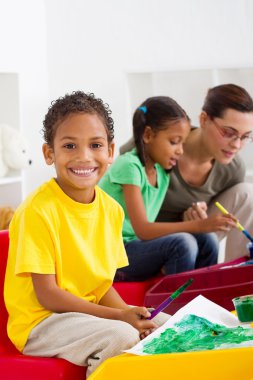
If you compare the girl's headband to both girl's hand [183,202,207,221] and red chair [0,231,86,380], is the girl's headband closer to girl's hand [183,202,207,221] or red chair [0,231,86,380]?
girl's hand [183,202,207,221]

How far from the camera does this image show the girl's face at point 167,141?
242 centimetres

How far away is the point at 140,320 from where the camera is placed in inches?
59.2

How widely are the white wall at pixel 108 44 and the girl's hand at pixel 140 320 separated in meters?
1.98

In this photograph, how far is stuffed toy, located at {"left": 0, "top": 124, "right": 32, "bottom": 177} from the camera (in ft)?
10.5

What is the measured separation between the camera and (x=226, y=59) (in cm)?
344

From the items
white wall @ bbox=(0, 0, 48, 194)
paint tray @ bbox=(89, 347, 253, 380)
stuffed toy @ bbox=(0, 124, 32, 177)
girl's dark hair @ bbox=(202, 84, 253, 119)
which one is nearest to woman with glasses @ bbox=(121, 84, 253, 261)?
girl's dark hair @ bbox=(202, 84, 253, 119)

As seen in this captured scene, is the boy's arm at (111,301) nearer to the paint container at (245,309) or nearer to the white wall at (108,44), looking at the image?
the paint container at (245,309)

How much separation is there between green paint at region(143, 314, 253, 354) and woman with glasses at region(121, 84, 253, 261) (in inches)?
43.3

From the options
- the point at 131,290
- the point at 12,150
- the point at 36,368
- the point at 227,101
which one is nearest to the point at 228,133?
the point at 227,101

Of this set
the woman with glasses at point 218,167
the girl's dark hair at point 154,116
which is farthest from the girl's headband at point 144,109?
the woman with glasses at point 218,167

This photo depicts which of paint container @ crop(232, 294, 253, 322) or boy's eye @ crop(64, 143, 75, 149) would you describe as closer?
paint container @ crop(232, 294, 253, 322)

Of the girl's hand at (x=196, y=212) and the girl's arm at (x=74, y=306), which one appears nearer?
the girl's arm at (x=74, y=306)

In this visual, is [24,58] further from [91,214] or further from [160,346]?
[160,346]

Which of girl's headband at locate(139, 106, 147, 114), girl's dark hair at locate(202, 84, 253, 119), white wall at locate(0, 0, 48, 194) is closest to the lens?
girl's headband at locate(139, 106, 147, 114)
